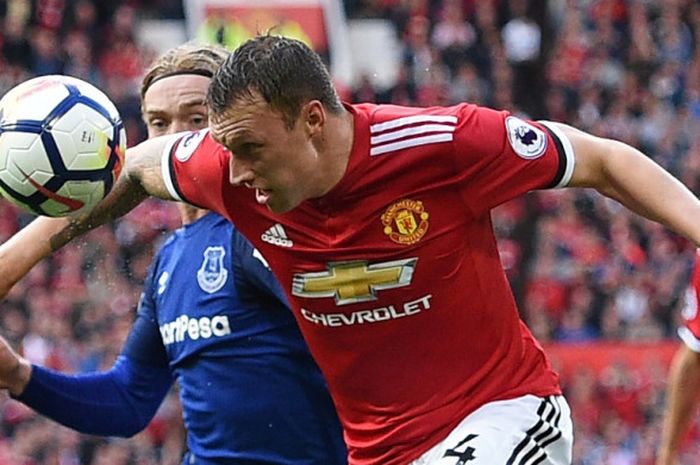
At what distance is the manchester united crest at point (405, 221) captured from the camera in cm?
469

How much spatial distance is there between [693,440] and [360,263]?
1007 cm

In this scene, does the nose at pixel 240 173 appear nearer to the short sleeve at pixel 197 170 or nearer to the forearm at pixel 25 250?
the short sleeve at pixel 197 170

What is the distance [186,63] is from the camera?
557 cm

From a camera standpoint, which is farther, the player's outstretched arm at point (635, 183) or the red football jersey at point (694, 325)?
the red football jersey at point (694, 325)

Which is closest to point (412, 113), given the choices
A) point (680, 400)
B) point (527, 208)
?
point (680, 400)

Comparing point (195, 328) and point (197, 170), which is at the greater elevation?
point (197, 170)

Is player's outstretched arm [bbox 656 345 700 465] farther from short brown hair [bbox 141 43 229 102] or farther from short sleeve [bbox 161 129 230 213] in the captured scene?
short sleeve [bbox 161 129 230 213]

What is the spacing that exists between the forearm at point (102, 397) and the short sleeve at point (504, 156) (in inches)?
62.4

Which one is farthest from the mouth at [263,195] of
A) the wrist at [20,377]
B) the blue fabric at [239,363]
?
the wrist at [20,377]

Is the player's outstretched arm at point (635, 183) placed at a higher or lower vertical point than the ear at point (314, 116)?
lower

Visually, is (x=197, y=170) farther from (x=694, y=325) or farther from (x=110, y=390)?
(x=694, y=325)

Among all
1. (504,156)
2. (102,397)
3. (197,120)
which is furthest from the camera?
(102,397)

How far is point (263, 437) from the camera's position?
515 cm

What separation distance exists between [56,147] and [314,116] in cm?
73
